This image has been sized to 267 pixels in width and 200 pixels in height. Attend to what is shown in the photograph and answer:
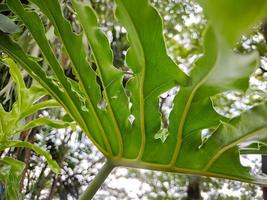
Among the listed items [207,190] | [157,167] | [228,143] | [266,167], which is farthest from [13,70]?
[207,190]

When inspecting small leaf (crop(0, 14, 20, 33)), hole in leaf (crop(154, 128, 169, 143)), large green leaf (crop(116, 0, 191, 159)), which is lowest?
hole in leaf (crop(154, 128, 169, 143))

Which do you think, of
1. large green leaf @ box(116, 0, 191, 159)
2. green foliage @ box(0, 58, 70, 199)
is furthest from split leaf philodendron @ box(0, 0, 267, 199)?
green foliage @ box(0, 58, 70, 199)

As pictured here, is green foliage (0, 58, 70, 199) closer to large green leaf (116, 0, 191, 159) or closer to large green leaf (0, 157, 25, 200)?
large green leaf (0, 157, 25, 200)

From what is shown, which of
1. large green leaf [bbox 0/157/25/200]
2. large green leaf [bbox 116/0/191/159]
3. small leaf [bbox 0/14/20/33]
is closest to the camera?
large green leaf [bbox 116/0/191/159]

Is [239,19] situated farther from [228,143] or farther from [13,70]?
[13,70]

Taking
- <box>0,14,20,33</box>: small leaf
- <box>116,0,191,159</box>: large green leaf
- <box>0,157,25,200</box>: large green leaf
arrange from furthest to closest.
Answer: <box>0,157,25,200</box>: large green leaf → <box>0,14,20,33</box>: small leaf → <box>116,0,191,159</box>: large green leaf

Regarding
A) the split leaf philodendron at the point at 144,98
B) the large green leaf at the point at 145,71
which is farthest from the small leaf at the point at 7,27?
the large green leaf at the point at 145,71

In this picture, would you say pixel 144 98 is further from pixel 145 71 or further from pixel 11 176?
pixel 11 176

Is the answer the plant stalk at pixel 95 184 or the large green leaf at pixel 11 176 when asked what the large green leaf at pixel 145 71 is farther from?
the large green leaf at pixel 11 176
